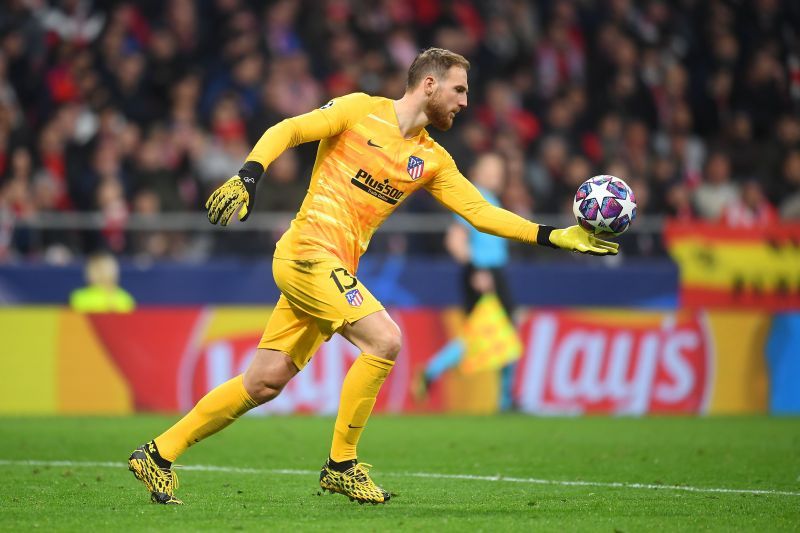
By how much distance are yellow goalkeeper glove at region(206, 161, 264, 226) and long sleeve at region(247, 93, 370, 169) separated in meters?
0.21

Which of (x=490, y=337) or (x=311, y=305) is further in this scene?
(x=490, y=337)

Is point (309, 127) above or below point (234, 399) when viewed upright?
above

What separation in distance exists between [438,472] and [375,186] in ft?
8.15

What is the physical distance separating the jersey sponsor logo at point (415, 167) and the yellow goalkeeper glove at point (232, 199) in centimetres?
118

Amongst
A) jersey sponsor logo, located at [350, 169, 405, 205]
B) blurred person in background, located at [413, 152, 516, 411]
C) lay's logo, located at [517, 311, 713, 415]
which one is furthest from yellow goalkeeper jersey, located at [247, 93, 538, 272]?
lay's logo, located at [517, 311, 713, 415]

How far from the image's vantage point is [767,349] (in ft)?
48.9

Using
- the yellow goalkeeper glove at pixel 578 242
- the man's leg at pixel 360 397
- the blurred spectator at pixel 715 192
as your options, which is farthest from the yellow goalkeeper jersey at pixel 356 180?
the blurred spectator at pixel 715 192

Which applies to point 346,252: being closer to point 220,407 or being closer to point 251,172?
point 251,172

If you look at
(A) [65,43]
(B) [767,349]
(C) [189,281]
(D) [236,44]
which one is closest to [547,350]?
(B) [767,349]

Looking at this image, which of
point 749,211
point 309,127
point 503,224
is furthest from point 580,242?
point 749,211

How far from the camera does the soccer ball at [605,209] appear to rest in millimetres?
7312

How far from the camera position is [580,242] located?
24.0 feet

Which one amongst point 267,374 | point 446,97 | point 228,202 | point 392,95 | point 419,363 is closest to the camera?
point 228,202

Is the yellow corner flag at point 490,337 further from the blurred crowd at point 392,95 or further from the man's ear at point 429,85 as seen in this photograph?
the man's ear at point 429,85
